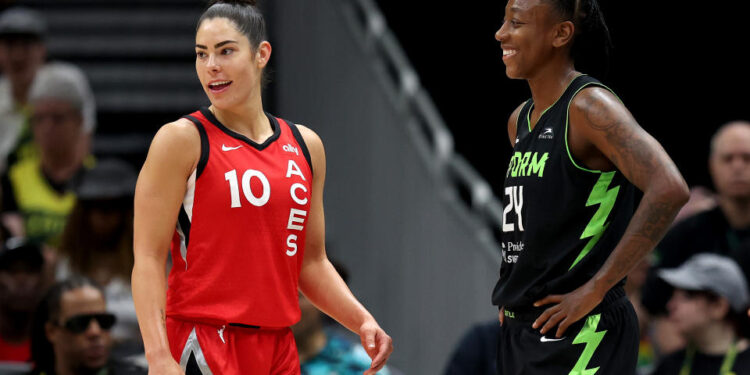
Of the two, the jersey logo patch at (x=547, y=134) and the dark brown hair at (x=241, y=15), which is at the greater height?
the dark brown hair at (x=241, y=15)

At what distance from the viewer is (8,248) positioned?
22.9 ft

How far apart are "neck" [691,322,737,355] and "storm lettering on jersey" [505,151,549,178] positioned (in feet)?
10.0

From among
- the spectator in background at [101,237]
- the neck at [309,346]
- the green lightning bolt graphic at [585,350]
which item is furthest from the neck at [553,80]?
the spectator in background at [101,237]

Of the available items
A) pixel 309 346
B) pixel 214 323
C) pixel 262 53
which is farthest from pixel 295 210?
pixel 309 346

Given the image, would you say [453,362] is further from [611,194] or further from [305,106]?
[305,106]

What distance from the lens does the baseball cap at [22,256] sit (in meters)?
6.88

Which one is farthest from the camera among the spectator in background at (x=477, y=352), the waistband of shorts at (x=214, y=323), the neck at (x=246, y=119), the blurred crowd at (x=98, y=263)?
the spectator in background at (x=477, y=352)

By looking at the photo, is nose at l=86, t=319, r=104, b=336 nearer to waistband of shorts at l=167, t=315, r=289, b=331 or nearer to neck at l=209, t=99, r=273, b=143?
waistband of shorts at l=167, t=315, r=289, b=331

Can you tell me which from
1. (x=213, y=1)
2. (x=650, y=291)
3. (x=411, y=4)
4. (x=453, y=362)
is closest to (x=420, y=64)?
(x=411, y=4)

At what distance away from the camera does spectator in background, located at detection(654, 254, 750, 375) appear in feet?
21.6

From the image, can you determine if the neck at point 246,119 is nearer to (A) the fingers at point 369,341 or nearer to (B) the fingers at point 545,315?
(A) the fingers at point 369,341

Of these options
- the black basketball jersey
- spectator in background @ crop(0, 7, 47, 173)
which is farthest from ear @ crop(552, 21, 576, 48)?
spectator in background @ crop(0, 7, 47, 173)

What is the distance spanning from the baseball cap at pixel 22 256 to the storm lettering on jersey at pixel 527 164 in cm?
389

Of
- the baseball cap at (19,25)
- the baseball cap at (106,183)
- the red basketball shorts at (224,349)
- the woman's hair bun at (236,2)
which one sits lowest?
the red basketball shorts at (224,349)
